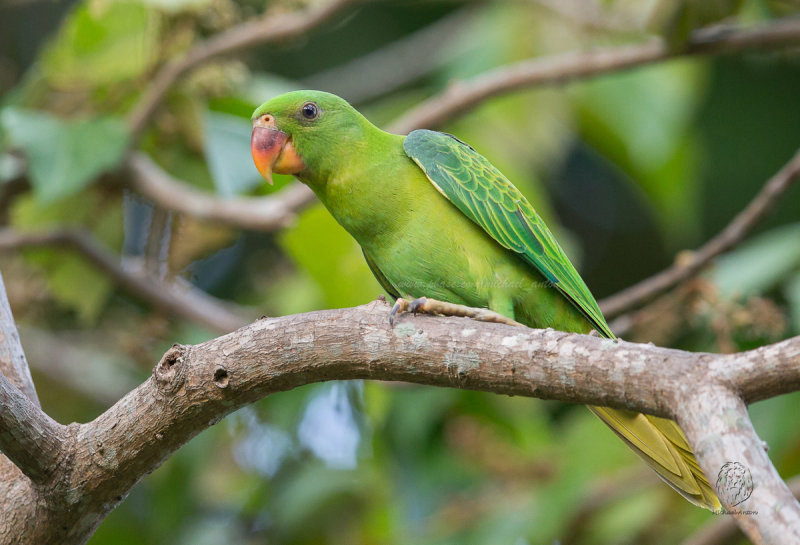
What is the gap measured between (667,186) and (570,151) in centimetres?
370

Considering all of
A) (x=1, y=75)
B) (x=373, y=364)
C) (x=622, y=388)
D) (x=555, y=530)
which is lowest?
(x=622, y=388)

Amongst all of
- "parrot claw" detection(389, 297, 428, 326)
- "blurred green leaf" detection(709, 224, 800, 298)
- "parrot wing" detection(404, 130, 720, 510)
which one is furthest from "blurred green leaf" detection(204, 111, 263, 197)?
"blurred green leaf" detection(709, 224, 800, 298)

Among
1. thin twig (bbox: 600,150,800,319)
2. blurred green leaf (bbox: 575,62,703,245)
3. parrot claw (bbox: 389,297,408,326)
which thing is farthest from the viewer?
blurred green leaf (bbox: 575,62,703,245)

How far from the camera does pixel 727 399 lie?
1629 mm

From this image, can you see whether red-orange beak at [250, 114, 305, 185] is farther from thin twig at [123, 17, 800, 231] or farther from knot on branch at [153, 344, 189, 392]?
knot on branch at [153, 344, 189, 392]

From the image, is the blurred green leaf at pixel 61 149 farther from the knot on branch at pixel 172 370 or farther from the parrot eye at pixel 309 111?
the knot on branch at pixel 172 370

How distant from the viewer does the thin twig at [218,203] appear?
3.90 m

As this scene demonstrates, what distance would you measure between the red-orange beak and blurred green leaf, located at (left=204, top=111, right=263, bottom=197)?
100cm

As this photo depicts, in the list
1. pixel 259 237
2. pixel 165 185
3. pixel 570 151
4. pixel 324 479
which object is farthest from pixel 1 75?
pixel 570 151

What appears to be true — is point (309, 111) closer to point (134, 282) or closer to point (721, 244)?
point (721, 244)

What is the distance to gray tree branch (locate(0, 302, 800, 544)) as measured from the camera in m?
1.87

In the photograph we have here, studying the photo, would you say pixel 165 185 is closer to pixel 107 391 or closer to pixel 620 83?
pixel 107 391

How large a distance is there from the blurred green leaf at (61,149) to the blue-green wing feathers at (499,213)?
162 cm

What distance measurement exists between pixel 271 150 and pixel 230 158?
3.86ft
